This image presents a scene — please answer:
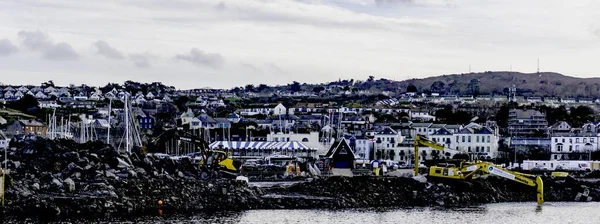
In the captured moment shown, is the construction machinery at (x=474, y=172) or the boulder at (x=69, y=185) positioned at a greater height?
the boulder at (x=69, y=185)

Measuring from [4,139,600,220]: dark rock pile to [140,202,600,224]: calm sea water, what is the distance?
2.05 metres

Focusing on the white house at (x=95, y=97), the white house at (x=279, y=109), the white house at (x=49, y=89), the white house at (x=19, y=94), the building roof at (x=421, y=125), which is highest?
the white house at (x=49, y=89)

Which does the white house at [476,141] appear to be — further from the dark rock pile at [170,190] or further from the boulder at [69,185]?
the boulder at [69,185]

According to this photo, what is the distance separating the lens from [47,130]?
327ft

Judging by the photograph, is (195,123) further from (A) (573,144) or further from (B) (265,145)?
(A) (573,144)

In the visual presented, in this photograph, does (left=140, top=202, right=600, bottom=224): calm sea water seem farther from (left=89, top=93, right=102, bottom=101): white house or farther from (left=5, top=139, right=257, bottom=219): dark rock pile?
(left=89, top=93, right=102, bottom=101): white house

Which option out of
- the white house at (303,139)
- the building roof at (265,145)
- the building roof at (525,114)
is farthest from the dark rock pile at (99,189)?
the building roof at (525,114)

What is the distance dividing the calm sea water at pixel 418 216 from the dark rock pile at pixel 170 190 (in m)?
2.05

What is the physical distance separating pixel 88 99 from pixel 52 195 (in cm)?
13402

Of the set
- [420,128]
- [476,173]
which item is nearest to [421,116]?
[420,128]

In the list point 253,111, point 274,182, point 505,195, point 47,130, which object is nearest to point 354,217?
point 505,195

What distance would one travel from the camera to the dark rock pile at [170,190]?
39.8 m

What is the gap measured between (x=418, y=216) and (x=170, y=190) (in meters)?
10.8

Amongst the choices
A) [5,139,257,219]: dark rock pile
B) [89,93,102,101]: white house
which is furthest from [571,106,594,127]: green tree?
[5,139,257,219]: dark rock pile
